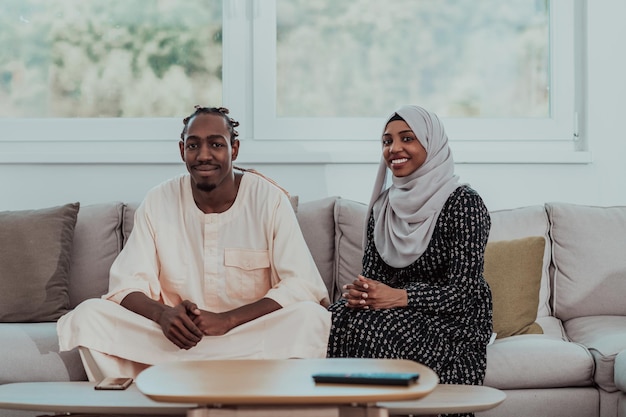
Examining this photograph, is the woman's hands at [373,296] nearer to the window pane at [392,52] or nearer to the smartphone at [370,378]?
the smartphone at [370,378]

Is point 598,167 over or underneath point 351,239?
over

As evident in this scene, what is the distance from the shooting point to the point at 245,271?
3.07m

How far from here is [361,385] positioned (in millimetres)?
1897

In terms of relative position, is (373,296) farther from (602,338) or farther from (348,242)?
(602,338)

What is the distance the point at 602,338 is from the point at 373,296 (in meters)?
0.89

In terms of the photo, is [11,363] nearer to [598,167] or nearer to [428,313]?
[428,313]

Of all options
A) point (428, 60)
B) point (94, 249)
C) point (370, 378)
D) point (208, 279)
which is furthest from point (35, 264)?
point (428, 60)

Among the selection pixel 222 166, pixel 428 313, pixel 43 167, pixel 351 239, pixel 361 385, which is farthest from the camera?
pixel 43 167

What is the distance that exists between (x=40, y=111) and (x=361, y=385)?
2766 millimetres

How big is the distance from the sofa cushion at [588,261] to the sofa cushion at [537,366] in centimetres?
56

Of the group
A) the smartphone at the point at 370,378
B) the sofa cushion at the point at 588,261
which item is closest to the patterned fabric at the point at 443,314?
the sofa cushion at the point at 588,261

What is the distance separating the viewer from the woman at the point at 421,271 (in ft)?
9.05

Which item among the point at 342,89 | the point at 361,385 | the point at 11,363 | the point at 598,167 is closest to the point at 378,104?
the point at 342,89

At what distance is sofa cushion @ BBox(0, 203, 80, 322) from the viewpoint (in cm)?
330
